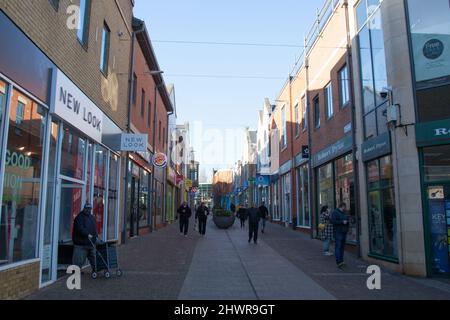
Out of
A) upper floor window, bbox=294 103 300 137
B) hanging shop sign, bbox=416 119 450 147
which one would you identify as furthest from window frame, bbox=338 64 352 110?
upper floor window, bbox=294 103 300 137

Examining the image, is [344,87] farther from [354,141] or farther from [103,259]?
[103,259]

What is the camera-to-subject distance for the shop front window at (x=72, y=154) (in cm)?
940

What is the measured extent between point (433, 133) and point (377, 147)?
184 centimetres

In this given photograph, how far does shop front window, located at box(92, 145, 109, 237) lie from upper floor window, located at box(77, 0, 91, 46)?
120 inches

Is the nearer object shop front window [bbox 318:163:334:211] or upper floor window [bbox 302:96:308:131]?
shop front window [bbox 318:163:334:211]

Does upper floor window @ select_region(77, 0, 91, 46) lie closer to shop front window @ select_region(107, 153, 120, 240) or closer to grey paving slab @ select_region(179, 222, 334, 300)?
shop front window @ select_region(107, 153, 120, 240)

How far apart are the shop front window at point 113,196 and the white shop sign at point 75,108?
2.17 metres

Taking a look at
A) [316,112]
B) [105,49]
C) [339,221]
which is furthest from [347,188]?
[105,49]

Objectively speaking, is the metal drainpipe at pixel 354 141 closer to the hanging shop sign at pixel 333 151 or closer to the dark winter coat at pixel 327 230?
the hanging shop sign at pixel 333 151

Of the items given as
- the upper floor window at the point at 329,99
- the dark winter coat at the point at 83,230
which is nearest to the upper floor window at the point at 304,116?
the upper floor window at the point at 329,99

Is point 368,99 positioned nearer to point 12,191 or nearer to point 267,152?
point 12,191

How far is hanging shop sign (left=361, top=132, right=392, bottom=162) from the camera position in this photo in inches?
429

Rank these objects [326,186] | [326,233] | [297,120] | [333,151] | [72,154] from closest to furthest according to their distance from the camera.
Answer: [72,154] < [326,233] < [333,151] < [326,186] < [297,120]

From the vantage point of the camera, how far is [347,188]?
14930 mm
